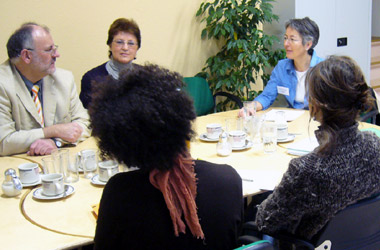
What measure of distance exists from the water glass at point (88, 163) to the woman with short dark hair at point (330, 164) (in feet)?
2.94

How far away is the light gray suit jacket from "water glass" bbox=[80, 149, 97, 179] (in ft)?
1.75

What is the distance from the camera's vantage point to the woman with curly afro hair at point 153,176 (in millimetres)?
1125

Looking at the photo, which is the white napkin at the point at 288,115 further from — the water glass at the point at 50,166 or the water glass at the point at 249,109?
the water glass at the point at 50,166

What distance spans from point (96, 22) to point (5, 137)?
1.72 metres

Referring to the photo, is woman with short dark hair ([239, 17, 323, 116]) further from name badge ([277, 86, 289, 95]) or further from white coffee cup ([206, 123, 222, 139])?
white coffee cup ([206, 123, 222, 139])

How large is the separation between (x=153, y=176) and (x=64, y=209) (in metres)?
0.61

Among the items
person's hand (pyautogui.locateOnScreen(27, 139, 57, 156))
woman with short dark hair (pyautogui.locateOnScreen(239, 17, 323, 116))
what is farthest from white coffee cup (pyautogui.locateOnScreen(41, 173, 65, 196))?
woman with short dark hair (pyautogui.locateOnScreen(239, 17, 323, 116))

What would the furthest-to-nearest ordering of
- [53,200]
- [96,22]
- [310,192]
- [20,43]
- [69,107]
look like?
[96,22], [69,107], [20,43], [53,200], [310,192]

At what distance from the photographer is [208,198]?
3.95 ft

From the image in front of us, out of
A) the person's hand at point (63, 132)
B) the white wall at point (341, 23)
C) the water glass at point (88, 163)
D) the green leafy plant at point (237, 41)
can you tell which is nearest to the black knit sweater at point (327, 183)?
the water glass at point (88, 163)

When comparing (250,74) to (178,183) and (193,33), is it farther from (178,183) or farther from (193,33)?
(178,183)

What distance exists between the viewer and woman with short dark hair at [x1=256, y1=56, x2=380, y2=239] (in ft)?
4.33

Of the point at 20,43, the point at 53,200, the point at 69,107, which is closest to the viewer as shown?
the point at 53,200

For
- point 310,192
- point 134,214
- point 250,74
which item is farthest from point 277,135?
point 250,74
